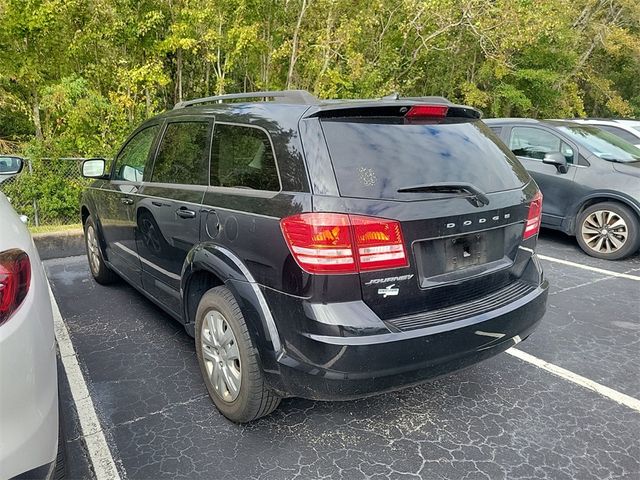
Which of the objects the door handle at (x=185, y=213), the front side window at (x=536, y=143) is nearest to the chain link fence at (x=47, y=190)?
the door handle at (x=185, y=213)

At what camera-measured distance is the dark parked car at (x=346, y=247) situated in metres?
2.03

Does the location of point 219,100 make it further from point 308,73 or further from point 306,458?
point 308,73

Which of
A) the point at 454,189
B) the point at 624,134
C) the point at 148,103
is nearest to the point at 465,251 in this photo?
the point at 454,189

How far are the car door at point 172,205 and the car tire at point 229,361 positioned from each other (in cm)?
42

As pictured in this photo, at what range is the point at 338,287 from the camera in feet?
6.60

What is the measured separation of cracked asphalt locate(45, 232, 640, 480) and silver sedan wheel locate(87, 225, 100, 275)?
1.13m

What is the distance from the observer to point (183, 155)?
3105mm

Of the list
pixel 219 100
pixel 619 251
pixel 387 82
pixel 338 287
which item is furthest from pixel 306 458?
pixel 387 82

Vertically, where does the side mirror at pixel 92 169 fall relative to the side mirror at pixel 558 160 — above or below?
above

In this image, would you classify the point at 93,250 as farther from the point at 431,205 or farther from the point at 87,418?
the point at 431,205

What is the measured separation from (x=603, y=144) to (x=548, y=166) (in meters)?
0.76

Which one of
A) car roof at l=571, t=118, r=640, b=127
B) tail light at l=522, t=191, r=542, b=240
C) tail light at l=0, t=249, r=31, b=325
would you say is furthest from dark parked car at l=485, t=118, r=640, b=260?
tail light at l=0, t=249, r=31, b=325

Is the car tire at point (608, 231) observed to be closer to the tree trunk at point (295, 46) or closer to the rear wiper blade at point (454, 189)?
the rear wiper blade at point (454, 189)

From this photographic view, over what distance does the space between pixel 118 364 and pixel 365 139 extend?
2.27m
